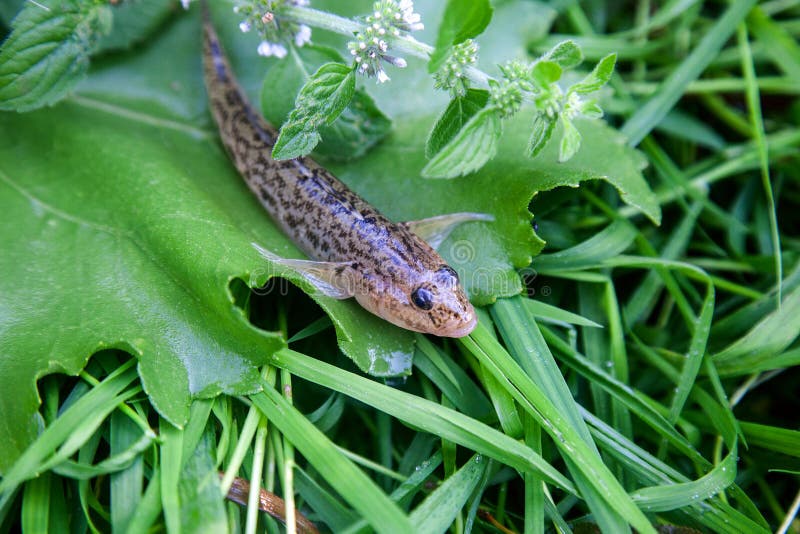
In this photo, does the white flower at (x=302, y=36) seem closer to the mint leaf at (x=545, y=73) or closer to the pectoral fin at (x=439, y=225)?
the pectoral fin at (x=439, y=225)

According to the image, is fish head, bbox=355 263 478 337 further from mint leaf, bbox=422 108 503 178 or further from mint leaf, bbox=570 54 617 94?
mint leaf, bbox=570 54 617 94

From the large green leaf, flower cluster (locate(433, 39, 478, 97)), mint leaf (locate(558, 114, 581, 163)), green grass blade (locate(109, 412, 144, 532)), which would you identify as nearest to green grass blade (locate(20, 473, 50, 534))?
the large green leaf

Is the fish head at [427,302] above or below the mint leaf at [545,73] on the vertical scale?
below

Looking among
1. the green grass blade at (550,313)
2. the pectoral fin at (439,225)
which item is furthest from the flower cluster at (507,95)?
the green grass blade at (550,313)

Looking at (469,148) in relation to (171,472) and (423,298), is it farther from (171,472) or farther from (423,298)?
(171,472)

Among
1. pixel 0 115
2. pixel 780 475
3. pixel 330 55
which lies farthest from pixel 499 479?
pixel 0 115

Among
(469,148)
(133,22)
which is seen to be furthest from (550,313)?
(133,22)

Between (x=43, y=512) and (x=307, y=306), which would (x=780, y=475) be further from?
(x=43, y=512)
